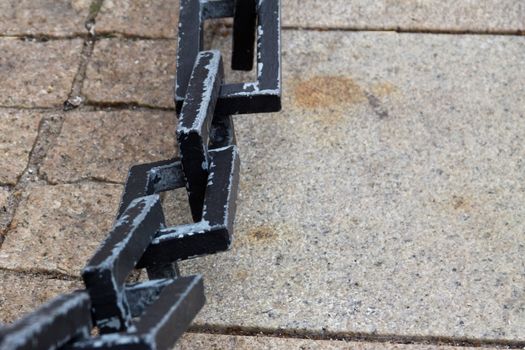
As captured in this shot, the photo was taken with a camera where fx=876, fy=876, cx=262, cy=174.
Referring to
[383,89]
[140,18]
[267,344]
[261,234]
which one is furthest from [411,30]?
[267,344]

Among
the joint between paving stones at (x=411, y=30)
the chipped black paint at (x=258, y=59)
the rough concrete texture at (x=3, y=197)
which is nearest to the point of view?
the chipped black paint at (x=258, y=59)

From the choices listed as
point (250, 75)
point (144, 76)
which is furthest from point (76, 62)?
point (250, 75)

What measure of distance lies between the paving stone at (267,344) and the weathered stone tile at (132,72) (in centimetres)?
83

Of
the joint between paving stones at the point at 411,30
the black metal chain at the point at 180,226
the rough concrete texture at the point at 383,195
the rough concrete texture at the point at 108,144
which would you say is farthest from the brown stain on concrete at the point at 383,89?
the rough concrete texture at the point at 108,144

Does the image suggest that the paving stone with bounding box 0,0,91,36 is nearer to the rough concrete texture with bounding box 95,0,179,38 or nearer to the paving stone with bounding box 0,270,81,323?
the rough concrete texture with bounding box 95,0,179,38

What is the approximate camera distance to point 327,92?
8.44 feet

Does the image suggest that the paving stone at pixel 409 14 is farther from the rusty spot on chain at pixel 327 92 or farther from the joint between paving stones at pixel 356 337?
the joint between paving stones at pixel 356 337

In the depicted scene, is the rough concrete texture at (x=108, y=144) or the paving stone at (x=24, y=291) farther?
the rough concrete texture at (x=108, y=144)

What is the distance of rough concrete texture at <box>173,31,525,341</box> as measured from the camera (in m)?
1.97

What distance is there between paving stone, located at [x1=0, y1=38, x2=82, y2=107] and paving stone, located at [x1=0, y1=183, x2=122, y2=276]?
0.38m

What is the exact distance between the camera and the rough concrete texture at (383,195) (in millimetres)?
1970

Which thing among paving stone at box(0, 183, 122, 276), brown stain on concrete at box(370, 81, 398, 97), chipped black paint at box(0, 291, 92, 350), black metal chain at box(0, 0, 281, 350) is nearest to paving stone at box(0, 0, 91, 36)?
black metal chain at box(0, 0, 281, 350)

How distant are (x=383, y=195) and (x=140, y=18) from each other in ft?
3.58

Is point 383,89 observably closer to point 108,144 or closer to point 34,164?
point 108,144
